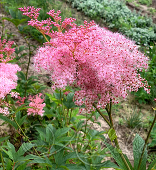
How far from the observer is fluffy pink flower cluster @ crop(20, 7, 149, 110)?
0.81 metres

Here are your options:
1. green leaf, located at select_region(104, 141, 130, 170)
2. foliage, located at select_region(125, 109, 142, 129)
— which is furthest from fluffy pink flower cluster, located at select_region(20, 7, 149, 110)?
foliage, located at select_region(125, 109, 142, 129)

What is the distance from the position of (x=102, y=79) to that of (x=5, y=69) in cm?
77

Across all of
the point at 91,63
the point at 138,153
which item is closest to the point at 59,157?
the point at 138,153

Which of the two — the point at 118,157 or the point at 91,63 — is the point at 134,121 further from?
the point at 91,63

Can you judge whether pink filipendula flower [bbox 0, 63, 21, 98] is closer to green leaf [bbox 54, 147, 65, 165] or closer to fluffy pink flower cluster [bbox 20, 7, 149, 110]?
fluffy pink flower cluster [bbox 20, 7, 149, 110]

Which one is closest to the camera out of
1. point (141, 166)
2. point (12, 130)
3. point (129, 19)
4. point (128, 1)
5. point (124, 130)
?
point (141, 166)

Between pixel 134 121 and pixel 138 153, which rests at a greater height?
pixel 138 153

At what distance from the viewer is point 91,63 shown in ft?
2.65

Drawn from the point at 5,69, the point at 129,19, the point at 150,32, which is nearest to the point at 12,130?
the point at 5,69

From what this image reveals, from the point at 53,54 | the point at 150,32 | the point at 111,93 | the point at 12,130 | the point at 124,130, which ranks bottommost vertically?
the point at 124,130

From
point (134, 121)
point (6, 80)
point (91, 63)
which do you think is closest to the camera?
point (91, 63)

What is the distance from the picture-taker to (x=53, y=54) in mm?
834

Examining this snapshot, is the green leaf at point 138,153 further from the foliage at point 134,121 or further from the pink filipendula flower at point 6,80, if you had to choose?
the foliage at point 134,121

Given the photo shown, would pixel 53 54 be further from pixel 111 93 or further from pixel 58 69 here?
pixel 111 93
